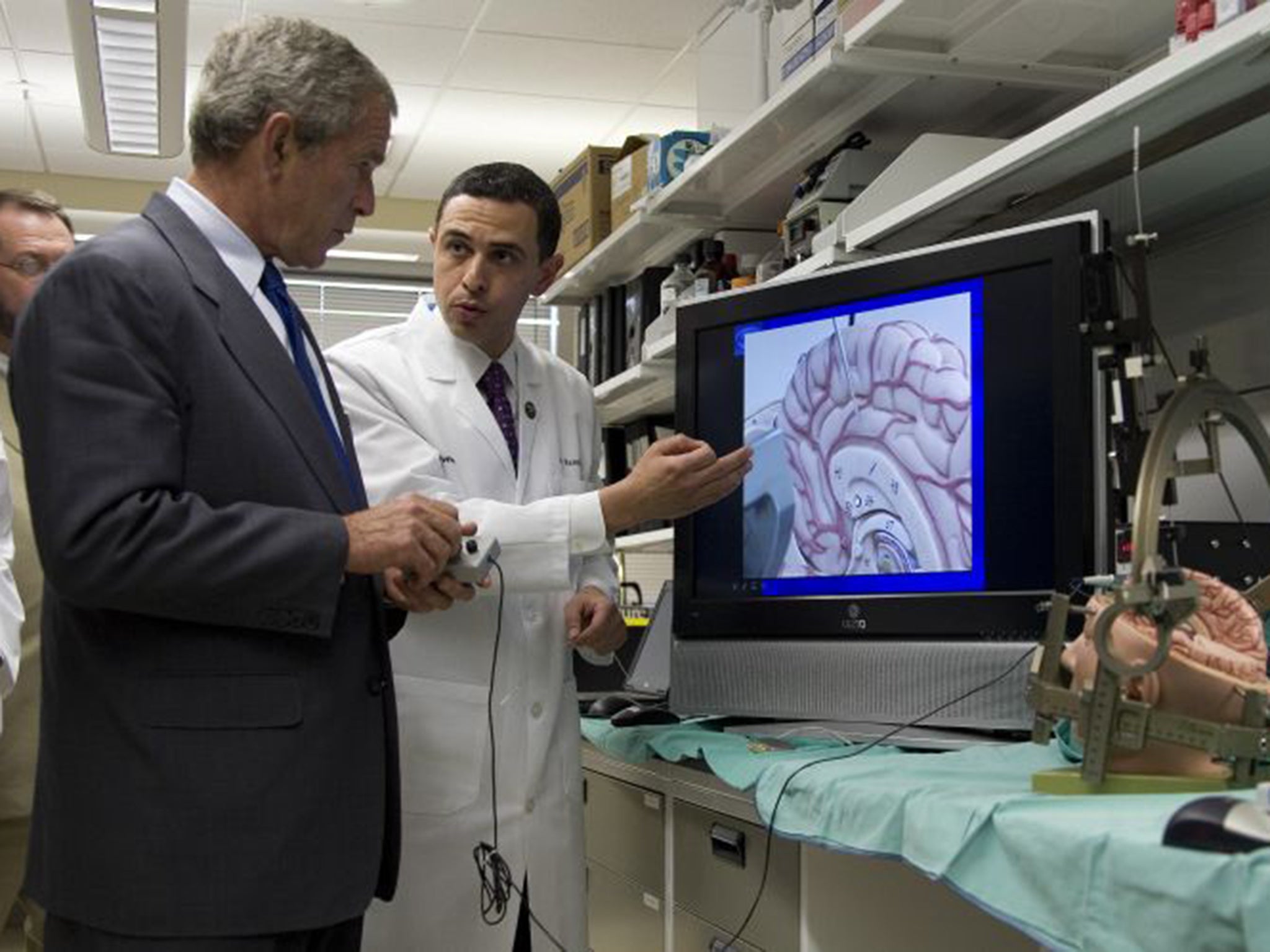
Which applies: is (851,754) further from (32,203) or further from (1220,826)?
(32,203)

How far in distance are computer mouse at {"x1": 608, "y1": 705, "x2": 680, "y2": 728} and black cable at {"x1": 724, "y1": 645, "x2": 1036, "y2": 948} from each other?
1.35ft

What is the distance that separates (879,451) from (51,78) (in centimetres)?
438

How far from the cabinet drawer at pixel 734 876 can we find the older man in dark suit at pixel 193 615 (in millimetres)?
534

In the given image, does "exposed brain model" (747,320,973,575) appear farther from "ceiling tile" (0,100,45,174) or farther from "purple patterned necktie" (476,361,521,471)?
"ceiling tile" (0,100,45,174)

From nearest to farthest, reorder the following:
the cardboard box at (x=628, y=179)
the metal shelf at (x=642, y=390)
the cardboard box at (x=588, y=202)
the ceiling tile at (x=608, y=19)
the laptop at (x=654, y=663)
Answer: the laptop at (x=654, y=663) → the metal shelf at (x=642, y=390) → the cardboard box at (x=628, y=179) → the cardboard box at (x=588, y=202) → the ceiling tile at (x=608, y=19)

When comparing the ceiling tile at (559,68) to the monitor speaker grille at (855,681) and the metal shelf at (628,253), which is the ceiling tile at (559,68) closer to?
the metal shelf at (628,253)

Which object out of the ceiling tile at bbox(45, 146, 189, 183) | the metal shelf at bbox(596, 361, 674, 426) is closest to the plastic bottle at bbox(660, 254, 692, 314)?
the metal shelf at bbox(596, 361, 674, 426)

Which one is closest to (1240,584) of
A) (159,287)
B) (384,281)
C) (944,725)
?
(944,725)

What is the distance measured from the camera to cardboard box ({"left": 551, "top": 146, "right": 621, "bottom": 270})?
11.8 feet

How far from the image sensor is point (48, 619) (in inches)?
55.1

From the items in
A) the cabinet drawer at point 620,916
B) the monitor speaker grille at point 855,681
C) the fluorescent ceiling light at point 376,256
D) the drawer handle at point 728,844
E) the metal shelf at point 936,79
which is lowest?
the cabinet drawer at point 620,916

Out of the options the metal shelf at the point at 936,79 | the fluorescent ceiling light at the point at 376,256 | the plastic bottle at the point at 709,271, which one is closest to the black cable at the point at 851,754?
the metal shelf at the point at 936,79

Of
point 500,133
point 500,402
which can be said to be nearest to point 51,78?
point 500,133

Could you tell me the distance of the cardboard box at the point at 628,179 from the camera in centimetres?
331
